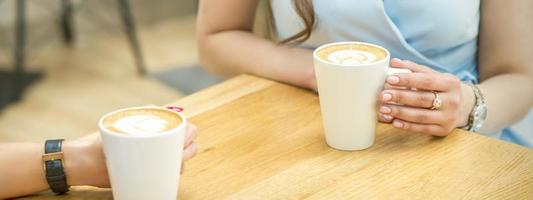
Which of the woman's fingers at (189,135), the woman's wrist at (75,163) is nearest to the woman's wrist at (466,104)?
the woman's fingers at (189,135)

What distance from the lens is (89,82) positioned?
342 centimetres

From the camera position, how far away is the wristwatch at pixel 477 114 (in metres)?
1.18

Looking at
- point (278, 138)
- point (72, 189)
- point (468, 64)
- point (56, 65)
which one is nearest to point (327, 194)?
point (278, 138)

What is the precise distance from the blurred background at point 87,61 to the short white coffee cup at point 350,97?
2003 millimetres

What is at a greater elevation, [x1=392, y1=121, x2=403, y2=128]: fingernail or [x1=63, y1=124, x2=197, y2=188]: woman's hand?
[x1=63, y1=124, x2=197, y2=188]: woman's hand

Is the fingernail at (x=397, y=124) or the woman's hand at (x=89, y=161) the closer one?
the woman's hand at (x=89, y=161)

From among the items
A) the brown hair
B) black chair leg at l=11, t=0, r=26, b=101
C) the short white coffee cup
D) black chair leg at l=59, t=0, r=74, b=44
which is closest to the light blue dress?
the brown hair

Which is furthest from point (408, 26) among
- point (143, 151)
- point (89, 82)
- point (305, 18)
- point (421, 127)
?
point (89, 82)

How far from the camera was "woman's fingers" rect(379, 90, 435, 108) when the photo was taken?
3.43 feet

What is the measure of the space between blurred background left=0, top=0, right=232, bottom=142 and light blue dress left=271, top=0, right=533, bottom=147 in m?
1.78

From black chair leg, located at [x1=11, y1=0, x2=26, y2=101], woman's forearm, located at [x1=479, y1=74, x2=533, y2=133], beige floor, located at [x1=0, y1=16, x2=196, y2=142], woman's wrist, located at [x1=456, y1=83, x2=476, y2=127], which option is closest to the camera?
woman's wrist, located at [x1=456, y1=83, x2=476, y2=127]

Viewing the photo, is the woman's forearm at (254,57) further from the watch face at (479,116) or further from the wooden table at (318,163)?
the watch face at (479,116)

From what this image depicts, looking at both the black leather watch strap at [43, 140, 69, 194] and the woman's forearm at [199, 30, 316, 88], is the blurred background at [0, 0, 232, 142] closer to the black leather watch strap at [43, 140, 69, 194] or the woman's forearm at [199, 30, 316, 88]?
the woman's forearm at [199, 30, 316, 88]

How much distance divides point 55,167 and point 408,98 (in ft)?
1.57
